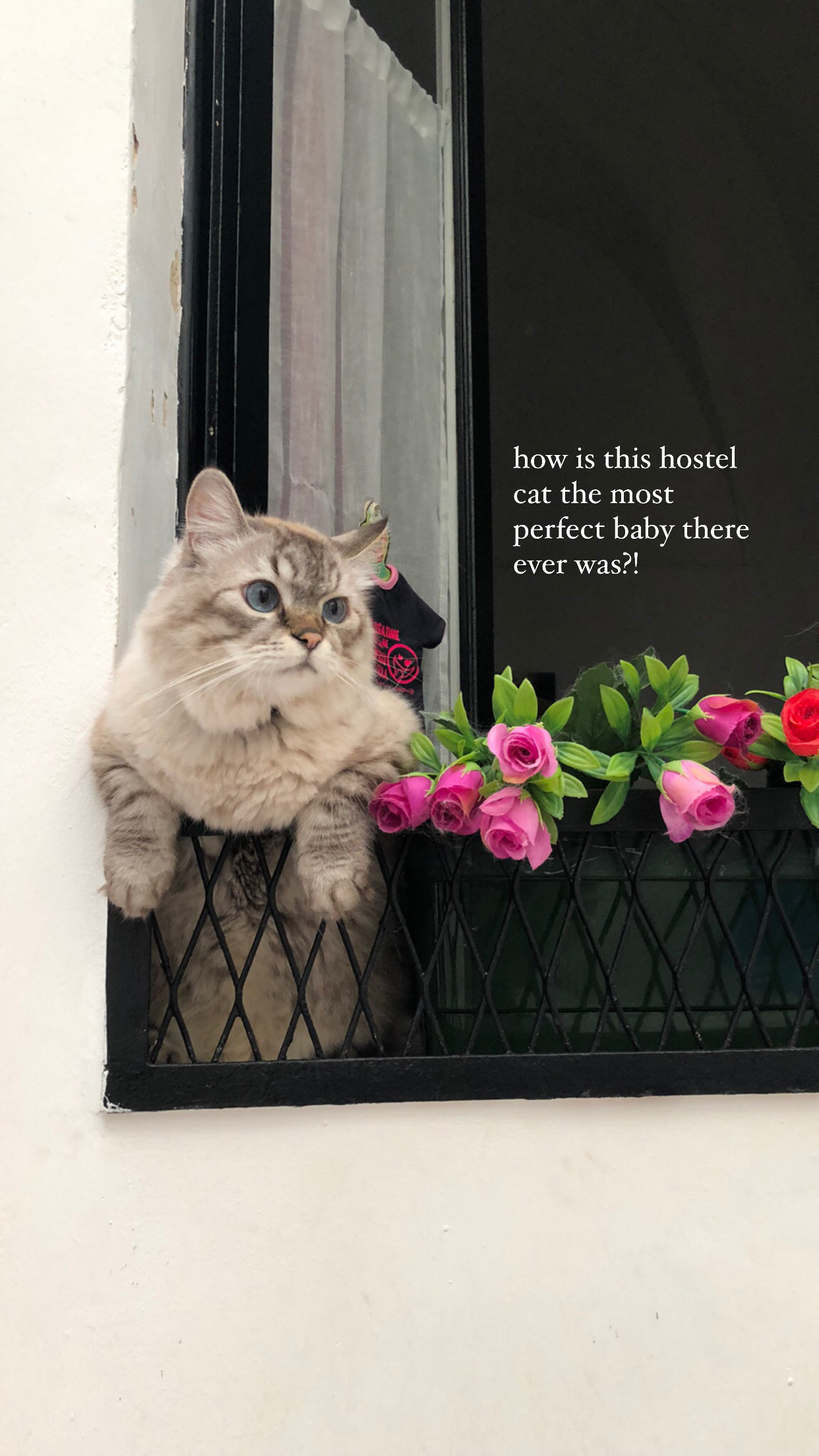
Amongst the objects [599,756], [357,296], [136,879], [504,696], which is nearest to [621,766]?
[599,756]

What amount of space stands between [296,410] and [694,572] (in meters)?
0.84

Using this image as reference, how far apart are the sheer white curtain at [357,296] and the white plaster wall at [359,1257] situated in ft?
2.57

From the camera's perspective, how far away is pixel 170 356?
46.3 inches

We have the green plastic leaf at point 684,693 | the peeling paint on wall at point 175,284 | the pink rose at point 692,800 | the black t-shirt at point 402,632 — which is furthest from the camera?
the black t-shirt at point 402,632

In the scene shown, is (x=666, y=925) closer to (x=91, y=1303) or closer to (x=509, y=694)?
(x=509, y=694)

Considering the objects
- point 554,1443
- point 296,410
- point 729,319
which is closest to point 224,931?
point 554,1443

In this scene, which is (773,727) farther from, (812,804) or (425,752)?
(425,752)

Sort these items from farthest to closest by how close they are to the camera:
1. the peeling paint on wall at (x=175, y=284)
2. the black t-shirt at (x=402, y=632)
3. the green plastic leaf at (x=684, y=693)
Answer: the black t-shirt at (x=402, y=632) < the peeling paint on wall at (x=175, y=284) < the green plastic leaf at (x=684, y=693)

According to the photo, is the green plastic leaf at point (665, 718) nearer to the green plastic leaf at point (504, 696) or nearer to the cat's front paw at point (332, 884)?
the green plastic leaf at point (504, 696)

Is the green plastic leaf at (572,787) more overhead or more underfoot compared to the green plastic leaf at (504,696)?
more underfoot

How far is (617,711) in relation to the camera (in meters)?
0.90

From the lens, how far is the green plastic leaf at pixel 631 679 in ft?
2.97

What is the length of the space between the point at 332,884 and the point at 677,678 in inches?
15.6

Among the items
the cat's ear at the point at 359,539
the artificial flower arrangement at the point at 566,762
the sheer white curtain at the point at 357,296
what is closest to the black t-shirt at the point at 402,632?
the sheer white curtain at the point at 357,296
